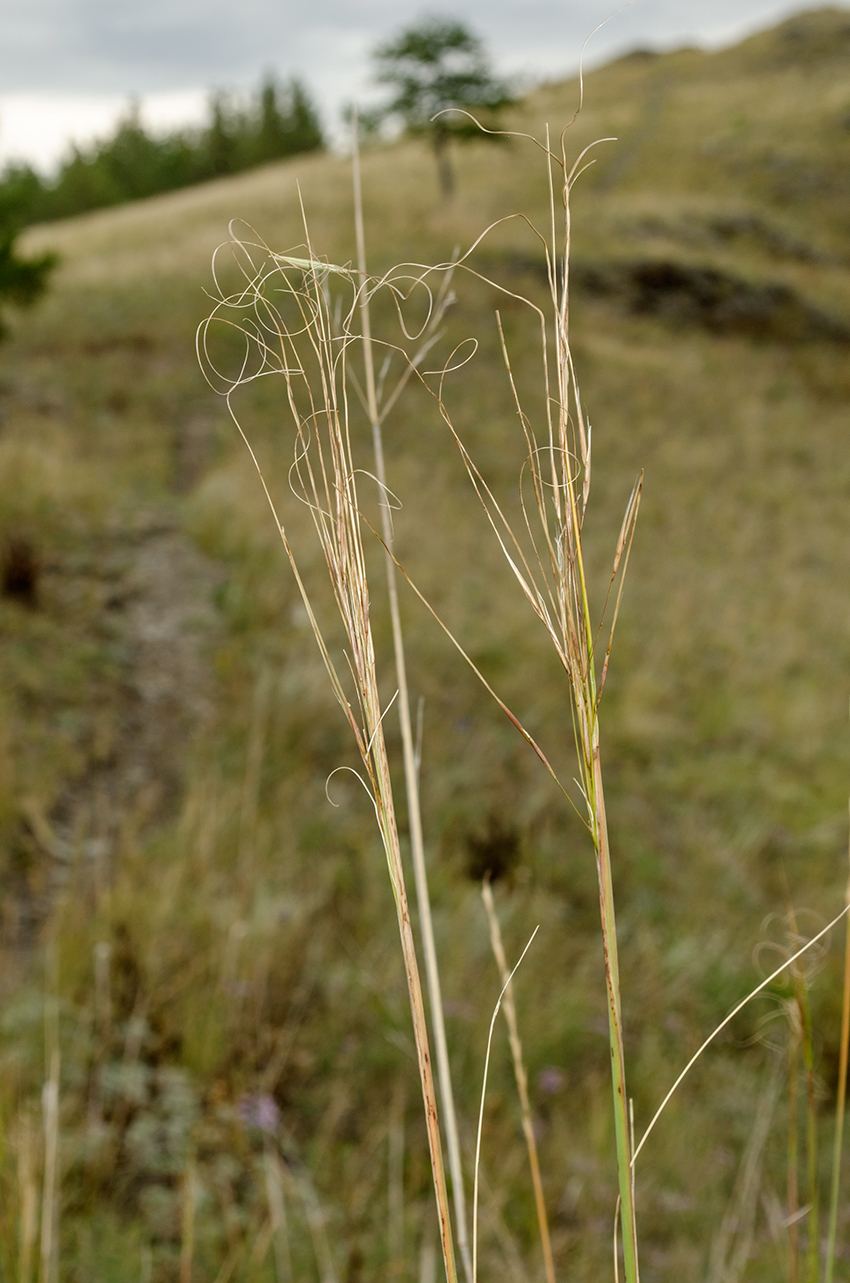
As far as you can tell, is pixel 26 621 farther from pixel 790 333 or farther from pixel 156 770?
pixel 790 333

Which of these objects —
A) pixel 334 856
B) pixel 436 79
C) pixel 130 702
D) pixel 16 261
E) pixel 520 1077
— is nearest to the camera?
pixel 520 1077

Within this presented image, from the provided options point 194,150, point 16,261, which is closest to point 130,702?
point 16,261

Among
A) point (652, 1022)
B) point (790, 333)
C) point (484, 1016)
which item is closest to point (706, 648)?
point (652, 1022)

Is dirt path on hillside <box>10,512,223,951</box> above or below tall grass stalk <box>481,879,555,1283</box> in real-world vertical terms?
below

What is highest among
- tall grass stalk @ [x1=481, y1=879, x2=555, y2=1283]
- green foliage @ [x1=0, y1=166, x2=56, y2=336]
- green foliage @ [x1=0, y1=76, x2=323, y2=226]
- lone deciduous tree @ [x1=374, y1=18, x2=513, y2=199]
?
green foliage @ [x1=0, y1=76, x2=323, y2=226]

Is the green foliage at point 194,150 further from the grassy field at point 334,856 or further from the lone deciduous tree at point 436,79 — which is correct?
the grassy field at point 334,856

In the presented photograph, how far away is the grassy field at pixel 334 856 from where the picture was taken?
1.87 m

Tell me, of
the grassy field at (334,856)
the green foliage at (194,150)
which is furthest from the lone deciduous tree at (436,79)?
the green foliage at (194,150)

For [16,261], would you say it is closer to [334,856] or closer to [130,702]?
[130,702]

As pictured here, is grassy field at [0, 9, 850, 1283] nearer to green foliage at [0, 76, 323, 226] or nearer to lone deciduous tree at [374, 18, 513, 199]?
lone deciduous tree at [374, 18, 513, 199]

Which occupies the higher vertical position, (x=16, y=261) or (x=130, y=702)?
(x=16, y=261)

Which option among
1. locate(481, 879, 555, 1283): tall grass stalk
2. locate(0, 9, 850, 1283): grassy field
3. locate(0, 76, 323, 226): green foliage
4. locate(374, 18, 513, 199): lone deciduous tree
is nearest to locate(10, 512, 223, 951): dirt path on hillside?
locate(0, 9, 850, 1283): grassy field

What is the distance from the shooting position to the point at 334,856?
3217 mm

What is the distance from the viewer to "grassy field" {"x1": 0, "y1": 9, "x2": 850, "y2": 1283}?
6.14ft
